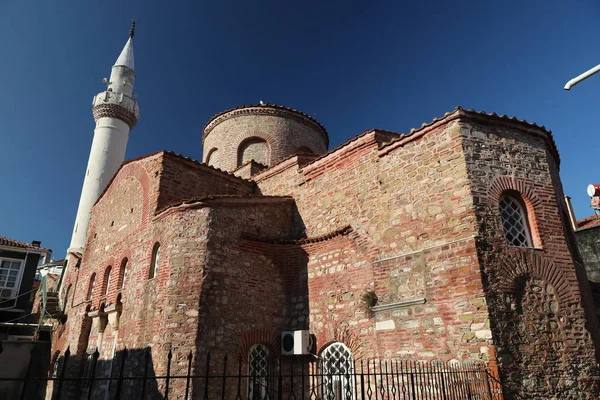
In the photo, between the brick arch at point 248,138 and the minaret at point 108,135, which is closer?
the brick arch at point 248,138

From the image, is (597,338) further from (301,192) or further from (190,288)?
(190,288)

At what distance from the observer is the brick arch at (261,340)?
854 cm

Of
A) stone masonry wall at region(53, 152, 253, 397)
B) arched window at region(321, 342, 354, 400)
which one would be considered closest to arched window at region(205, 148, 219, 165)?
stone masonry wall at region(53, 152, 253, 397)

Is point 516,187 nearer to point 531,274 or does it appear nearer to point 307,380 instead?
point 531,274

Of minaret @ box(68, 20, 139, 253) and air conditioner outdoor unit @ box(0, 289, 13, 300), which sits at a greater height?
minaret @ box(68, 20, 139, 253)

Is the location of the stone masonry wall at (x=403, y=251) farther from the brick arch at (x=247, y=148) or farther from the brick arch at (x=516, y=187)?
the brick arch at (x=247, y=148)

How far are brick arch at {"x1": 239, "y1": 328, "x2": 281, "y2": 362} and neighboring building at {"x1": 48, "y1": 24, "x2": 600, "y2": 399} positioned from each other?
0.11ft

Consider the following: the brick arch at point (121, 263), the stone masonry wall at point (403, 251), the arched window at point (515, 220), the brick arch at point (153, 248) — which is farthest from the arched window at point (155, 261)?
the arched window at point (515, 220)

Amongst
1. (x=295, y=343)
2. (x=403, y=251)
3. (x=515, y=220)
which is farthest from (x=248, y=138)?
(x=515, y=220)

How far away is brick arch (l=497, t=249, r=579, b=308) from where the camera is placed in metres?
6.75

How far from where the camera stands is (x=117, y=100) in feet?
72.2

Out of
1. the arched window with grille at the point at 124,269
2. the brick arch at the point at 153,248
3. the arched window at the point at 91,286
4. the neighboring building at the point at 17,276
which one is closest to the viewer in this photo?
the brick arch at the point at 153,248

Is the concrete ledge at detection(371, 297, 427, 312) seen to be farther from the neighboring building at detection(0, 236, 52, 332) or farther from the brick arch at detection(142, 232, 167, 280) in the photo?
the neighboring building at detection(0, 236, 52, 332)

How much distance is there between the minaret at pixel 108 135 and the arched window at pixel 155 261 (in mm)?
11055
